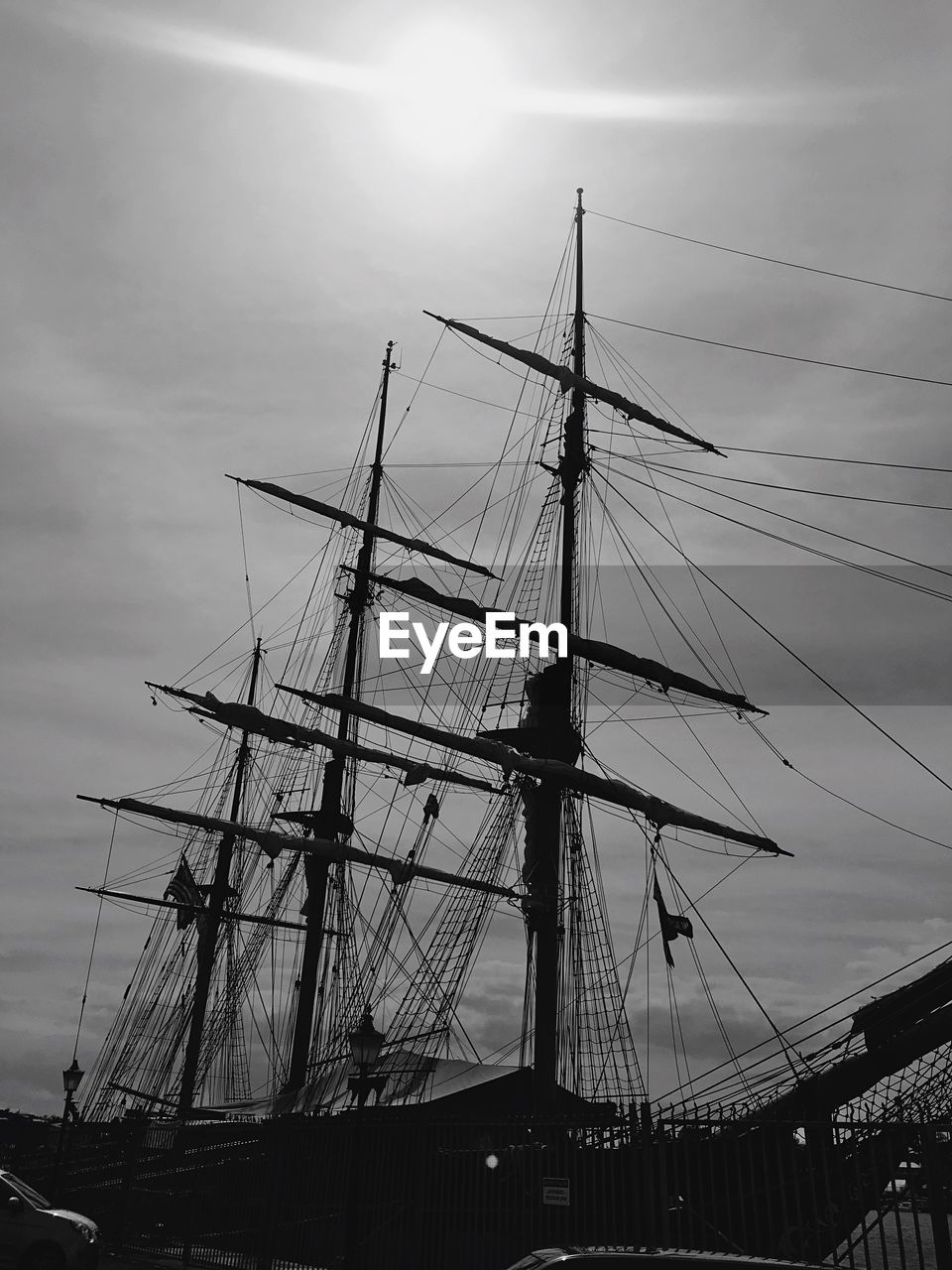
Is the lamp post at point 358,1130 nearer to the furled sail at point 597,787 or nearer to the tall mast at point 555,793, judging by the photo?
the tall mast at point 555,793

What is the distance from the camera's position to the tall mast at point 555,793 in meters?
23.5

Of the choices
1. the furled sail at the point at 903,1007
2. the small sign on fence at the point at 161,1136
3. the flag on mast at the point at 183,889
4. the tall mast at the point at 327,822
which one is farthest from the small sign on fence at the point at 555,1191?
the flag on mast at the point at 183,889

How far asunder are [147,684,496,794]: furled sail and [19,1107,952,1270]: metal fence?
588 inches

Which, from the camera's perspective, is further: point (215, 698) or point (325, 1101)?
point (215, 698)

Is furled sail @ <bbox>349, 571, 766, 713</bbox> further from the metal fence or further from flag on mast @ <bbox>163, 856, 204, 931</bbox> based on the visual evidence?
flag on mast @ <bbox>163, 856, 204, 931</bbox>

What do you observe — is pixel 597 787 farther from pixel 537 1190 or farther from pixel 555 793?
A: pixel 537 1190

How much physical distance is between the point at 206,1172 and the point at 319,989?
22368mm

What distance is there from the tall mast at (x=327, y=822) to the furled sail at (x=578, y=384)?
11729 mm

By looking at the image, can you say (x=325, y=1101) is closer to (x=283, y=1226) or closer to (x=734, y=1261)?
(x=283, y=1226)

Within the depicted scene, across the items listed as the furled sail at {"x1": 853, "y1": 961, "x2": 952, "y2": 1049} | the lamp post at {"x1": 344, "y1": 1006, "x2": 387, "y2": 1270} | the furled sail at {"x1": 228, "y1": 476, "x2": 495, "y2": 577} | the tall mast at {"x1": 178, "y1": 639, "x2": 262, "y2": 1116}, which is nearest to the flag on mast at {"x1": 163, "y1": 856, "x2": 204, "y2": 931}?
the tall mast at {"x1": 178, "y1": 639, "x2": 262, "y2": 1116}

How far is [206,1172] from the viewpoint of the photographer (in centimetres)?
1780

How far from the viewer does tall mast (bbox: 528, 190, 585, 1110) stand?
Result: 2347 centimetres

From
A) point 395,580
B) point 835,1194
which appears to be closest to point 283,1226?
point 835,1194

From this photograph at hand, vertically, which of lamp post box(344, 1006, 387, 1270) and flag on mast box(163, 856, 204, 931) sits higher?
flag on mast box(163, 856, 204, 931)
